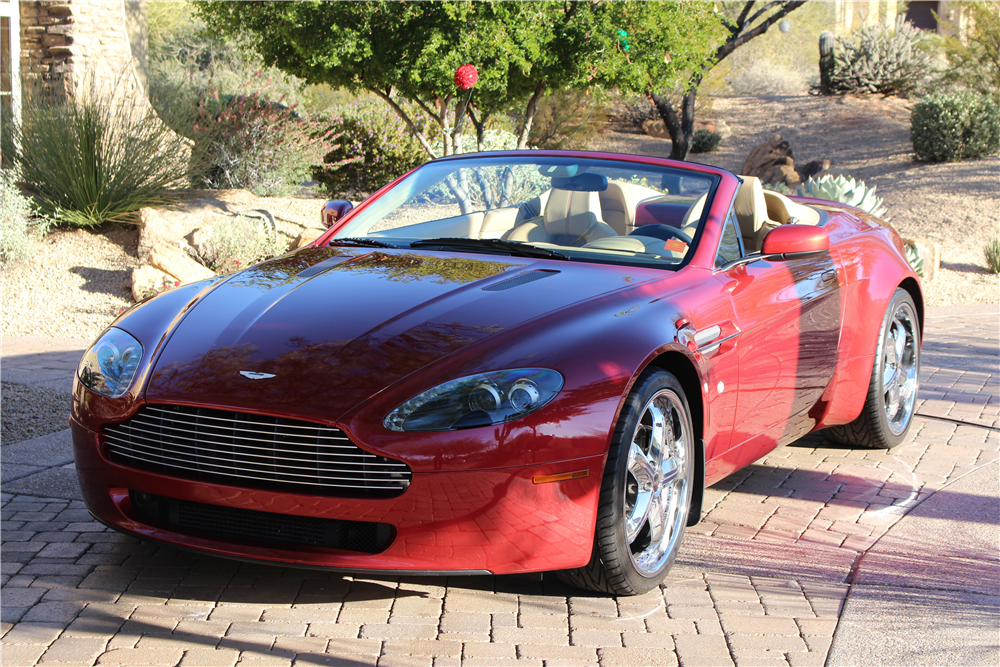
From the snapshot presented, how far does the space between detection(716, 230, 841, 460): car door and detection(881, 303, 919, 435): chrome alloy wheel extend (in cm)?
85

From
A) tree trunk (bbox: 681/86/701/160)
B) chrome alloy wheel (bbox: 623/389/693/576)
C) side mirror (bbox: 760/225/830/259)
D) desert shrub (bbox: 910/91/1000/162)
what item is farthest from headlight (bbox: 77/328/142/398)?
tree trunk (bbox: 681/86/701/160)

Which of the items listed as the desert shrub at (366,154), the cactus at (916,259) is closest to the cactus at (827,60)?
the desert shrub at (366,154)

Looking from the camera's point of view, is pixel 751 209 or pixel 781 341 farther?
pixel 751 209

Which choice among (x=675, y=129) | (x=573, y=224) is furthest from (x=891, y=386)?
(x=675, y=129)

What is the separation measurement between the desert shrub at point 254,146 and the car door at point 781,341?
1152 centimetres

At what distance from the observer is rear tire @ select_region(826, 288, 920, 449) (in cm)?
530

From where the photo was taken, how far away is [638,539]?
143 inches

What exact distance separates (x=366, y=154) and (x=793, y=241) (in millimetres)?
13770

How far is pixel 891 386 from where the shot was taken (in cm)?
556

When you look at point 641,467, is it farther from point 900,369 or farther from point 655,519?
point 900,369

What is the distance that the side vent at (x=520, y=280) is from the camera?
372 cm

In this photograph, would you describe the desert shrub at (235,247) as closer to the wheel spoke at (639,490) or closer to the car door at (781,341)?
the car door at (781,341)

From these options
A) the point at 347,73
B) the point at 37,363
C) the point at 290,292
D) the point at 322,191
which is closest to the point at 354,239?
the point at 290,292

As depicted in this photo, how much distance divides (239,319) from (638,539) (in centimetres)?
167
